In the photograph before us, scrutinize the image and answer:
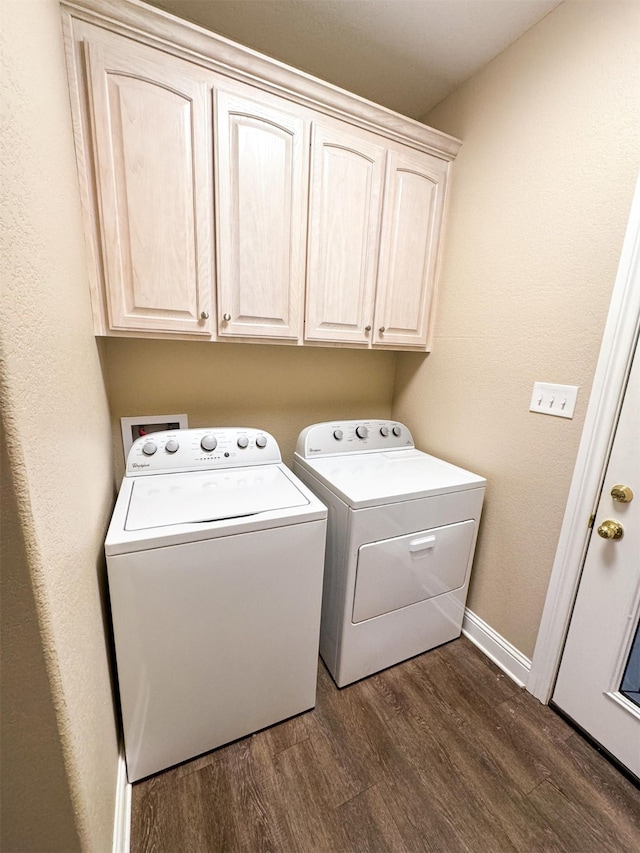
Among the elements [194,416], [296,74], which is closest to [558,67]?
[296,74]

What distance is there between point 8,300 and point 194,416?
1250mm

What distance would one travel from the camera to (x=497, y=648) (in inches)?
64.0

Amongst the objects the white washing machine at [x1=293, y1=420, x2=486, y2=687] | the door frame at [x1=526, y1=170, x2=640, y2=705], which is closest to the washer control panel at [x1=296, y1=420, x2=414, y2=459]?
the white washing machine at [x1=293, y1=420, x2=486, y2=687]

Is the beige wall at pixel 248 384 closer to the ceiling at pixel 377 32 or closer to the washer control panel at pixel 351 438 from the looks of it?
the washer control panel at pixel 351 438

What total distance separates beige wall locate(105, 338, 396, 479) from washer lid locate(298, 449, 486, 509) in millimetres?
362

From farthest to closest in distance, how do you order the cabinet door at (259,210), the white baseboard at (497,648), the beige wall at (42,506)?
1. the white baseboard at (497,648)
2. the cabinet door at (259,210)
3. the beige wall at (42,506)

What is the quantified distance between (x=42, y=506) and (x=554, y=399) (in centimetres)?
158

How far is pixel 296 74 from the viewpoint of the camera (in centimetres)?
129

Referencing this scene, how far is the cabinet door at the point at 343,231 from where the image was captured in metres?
1.43

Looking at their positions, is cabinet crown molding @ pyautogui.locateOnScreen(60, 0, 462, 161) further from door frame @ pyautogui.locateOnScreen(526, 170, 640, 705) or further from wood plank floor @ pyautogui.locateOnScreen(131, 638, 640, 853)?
wood plank floor @ pyautogui.locateOnScreen(131, 638, 640, 853)

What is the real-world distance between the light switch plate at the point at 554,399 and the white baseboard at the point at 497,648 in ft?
3.50

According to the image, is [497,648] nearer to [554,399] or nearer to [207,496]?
[554,399]

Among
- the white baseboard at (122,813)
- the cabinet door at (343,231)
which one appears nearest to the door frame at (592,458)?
the cabinet door at (343,231)

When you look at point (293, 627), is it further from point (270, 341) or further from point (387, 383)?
point (387, 383)
